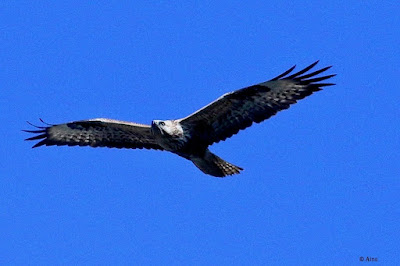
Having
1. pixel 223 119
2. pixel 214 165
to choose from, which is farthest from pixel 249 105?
pixel 214 165

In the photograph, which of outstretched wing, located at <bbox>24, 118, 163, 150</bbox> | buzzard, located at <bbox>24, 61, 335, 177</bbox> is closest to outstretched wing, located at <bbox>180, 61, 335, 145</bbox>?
buzzard, located at <bbox>24, 61, 335, 177</bbox>

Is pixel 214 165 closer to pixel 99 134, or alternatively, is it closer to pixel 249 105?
pixel 249 105

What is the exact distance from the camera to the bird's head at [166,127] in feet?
42.4

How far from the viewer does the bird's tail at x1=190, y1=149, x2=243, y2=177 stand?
13.4 metres

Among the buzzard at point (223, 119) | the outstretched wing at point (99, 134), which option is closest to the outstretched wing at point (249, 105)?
the buzzard at point (223, 119)

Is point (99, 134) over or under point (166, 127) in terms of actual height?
over

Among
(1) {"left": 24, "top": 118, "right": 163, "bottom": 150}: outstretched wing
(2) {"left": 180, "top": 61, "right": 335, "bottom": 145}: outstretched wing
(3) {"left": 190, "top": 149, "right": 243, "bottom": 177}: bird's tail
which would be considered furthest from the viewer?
(1) {"left": 24, "top": 118, "right": 163, "bottom": 150}: outstretched wing

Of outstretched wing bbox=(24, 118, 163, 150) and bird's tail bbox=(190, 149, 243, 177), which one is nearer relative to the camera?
bird's tail bbox=(190, 149, 243, 177)

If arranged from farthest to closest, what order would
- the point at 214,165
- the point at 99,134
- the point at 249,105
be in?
the point at 99,134, the point at 214,165, the point at 249,105

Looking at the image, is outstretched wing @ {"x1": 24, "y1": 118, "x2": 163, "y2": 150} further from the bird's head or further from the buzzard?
the bird's head

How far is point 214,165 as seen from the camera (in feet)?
44.4

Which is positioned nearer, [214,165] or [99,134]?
[214,165]

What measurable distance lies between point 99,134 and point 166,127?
6.72ft

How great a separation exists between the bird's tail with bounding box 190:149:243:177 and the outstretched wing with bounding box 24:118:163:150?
108 centimetres
